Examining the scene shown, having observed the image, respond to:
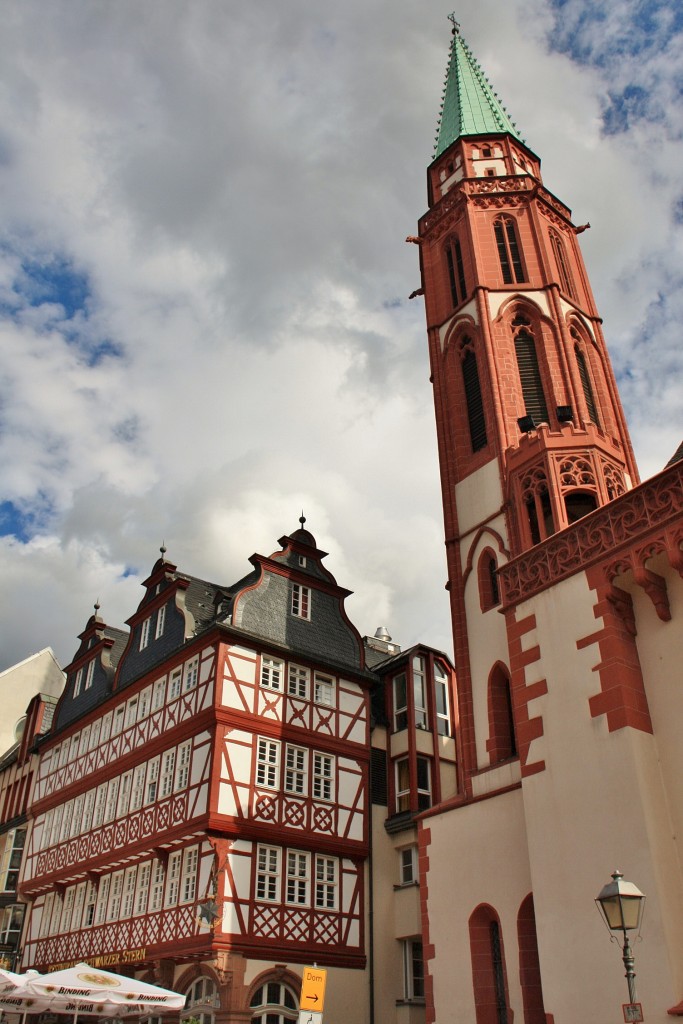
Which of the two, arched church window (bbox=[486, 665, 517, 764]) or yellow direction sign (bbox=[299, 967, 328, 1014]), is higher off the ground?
arched church window (bbox=[486, 665, 517, 764])

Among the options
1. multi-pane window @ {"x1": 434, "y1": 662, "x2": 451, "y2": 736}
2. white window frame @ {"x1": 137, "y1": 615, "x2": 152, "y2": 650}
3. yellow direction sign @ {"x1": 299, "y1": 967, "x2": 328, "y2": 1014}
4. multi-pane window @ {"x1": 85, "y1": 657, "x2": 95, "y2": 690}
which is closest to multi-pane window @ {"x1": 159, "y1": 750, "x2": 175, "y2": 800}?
white window frame @ {"x1": 137, "y1": 615, "x2": 152, "y2": 650}

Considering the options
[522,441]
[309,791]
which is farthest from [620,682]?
[309,791]

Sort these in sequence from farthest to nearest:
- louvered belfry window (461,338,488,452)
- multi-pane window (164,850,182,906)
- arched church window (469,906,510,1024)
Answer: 1. multi-pane window (164,850,182,906)
2. louvered belfry window (461,338,488,452)
3. arched church window (469,906,510,1024)

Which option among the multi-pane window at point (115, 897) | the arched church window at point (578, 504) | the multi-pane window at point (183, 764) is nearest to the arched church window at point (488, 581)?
the arched church window at point (578, 504)

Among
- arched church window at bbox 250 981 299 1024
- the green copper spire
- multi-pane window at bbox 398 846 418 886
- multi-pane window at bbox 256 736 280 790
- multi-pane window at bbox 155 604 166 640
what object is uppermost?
the green copper spire

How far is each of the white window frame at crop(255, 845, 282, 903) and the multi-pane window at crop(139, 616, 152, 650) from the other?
9.47 meters

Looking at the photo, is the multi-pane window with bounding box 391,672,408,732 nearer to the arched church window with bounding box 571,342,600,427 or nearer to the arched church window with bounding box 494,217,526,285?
the arched church window with bounding box 571,342,600,427

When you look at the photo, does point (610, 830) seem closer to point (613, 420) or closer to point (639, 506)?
point (639, 506)

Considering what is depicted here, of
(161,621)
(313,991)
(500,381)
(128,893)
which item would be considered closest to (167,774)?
(128,893)

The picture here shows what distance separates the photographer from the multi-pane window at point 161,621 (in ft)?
100

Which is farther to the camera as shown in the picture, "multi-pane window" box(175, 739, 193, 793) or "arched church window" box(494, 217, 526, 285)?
"arched church window" box(494, 217, 526, 285)

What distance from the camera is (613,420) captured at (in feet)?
81.0

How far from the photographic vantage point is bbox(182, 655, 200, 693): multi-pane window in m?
27.0

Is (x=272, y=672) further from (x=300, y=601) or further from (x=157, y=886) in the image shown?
(x=157, y=886)
